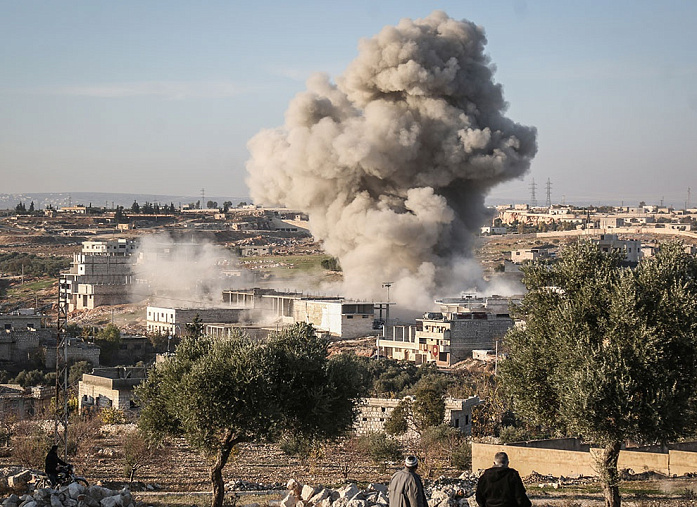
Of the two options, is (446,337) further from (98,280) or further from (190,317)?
(98,280)

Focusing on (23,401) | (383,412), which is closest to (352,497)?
(383,412)

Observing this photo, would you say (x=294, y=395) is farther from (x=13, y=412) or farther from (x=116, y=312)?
(x=116, y=312)

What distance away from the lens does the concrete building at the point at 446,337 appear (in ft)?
187

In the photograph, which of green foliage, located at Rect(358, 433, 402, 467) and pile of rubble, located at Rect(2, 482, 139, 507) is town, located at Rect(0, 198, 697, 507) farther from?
pile of rubble, located at Rect(2, 482, 139, 507)

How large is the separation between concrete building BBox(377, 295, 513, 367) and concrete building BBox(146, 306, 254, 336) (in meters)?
12.7

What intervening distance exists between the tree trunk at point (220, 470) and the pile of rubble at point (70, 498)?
205 cm

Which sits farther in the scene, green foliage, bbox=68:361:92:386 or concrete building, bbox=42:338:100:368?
concrete building, bbox=42:338:100:368

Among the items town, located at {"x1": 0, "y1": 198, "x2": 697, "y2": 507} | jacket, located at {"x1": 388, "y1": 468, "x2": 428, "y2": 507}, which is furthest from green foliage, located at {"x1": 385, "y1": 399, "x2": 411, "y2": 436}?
jacket, located at {"x1": 388, "y1": 468, "x2": 428, "y2": 507}

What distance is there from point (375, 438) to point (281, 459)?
3.01 m

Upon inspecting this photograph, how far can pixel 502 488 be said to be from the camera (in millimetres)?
11758

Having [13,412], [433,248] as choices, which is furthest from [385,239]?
[13,412]

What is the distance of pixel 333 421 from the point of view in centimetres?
2188

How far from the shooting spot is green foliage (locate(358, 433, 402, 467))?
110ft

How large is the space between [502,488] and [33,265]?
9868 centimetres
